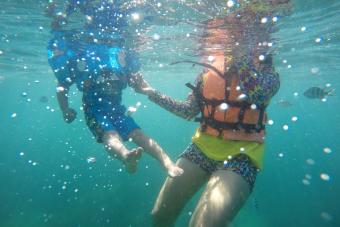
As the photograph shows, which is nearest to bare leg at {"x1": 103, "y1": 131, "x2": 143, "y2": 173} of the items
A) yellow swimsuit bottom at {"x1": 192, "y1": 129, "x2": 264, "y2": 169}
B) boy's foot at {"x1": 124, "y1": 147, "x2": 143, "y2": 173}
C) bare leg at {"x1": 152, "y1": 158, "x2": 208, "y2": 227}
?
boy's foot at {"x1": 124, "y1": 147, "x2": 143, "y2": 173}

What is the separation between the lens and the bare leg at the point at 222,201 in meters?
4.80

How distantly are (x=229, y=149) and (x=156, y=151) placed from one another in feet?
5.98

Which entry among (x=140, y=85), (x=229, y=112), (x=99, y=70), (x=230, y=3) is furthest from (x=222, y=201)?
(x=230, y=3)

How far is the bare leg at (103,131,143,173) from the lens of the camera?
579 cm

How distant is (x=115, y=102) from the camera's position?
8172 millimetres

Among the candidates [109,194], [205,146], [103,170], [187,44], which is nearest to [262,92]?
[205,146]

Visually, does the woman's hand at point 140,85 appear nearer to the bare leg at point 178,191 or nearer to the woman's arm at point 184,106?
the woman's arm at point 184,106

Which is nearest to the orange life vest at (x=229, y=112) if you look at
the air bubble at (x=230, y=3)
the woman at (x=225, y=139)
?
the woman at (x=225, y=139)

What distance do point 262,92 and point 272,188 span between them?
20.8 meters

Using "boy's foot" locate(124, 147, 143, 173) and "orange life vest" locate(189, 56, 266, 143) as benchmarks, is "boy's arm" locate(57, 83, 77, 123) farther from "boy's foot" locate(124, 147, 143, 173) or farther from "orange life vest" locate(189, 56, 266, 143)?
"orange life vest" locate(189, 56, 266, 143)

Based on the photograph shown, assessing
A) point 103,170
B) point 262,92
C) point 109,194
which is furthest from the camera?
point 103,170

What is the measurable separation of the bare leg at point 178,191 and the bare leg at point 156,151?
0.23 meters

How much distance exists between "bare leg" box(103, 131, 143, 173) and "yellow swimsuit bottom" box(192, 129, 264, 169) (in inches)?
53.5

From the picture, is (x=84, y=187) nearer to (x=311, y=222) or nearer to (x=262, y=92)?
(x=311, y=222)
